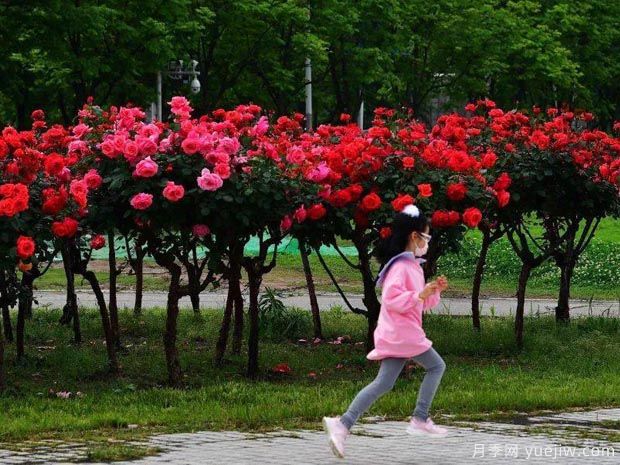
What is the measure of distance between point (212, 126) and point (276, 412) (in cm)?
299

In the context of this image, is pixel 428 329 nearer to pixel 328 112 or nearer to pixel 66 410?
pixel 66 410

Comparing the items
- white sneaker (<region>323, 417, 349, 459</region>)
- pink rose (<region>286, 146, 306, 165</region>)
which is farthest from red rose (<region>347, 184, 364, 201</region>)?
white sneaker (<region>323, 417, 349, 459</region>)

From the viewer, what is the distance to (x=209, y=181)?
11.6 meters

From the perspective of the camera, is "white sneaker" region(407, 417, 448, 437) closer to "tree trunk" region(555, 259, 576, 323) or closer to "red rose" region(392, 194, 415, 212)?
"red rose" region(392, 194, 415, 212)

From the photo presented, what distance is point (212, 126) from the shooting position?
12.5 metres

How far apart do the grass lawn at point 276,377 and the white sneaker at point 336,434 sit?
1565mm

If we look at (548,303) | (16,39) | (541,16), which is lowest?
(548,303)

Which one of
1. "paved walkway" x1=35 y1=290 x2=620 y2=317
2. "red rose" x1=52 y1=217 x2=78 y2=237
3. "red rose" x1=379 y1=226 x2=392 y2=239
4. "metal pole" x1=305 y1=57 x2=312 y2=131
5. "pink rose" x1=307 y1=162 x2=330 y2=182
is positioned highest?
"metal pole" x1=305 y1=57 x2=312 y2=131

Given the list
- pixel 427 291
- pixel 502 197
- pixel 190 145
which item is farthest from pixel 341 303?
pixel 427 291

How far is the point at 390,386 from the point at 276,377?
4806 millimetres

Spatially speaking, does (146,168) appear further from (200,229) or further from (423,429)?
(423,429)

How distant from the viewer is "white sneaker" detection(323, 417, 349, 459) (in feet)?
26.7

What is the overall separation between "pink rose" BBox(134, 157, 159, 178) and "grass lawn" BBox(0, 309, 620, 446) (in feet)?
5.40

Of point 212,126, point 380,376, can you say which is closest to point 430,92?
point 212,126
